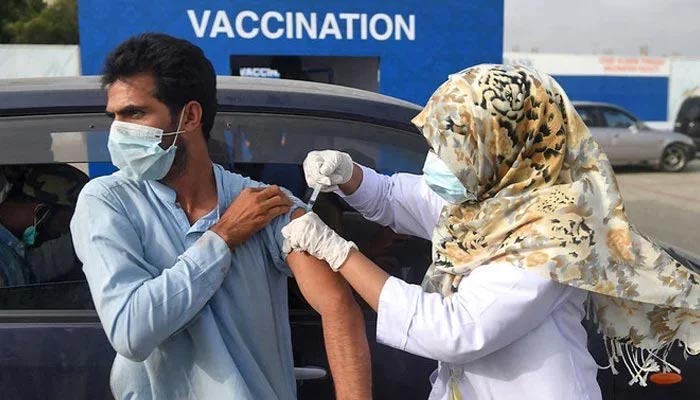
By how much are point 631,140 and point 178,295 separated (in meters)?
14.7

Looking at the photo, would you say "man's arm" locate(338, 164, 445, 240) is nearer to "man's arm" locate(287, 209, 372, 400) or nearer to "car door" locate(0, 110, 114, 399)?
"man's arm" locate(287, 209, 372, 400)

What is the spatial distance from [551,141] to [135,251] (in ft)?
2.88

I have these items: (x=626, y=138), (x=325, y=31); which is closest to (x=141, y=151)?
(x=325, y=31)

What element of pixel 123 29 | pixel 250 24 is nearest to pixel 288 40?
pixel 250 24

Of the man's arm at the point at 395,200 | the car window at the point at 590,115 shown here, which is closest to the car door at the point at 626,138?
the car window at the point at 590,115

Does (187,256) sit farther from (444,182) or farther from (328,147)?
(328,147)

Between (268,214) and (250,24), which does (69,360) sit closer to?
(268,214)

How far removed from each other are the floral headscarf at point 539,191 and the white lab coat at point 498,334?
61 mm

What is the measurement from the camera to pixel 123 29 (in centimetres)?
735

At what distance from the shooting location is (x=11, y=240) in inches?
79.5

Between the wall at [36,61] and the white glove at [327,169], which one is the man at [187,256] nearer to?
the white glove at [327,169]

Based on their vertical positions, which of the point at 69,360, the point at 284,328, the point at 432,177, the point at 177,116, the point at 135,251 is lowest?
the point at 69,360

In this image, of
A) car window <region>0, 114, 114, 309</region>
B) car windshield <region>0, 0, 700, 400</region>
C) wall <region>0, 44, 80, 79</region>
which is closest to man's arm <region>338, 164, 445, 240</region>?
car windshield <region>0, 0, 700, 400</region>

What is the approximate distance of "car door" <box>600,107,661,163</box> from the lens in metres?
14.4
